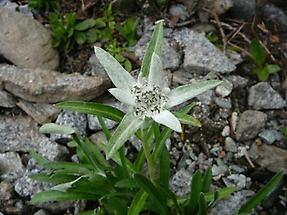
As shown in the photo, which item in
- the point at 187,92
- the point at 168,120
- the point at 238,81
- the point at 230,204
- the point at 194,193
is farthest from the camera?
the point at 238,81

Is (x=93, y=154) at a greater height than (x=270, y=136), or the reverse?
(x=93, y=154)

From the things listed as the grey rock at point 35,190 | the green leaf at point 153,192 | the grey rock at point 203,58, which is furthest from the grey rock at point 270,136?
the grey rock at point 35,190

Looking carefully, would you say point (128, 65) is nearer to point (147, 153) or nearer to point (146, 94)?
point (147, 153)

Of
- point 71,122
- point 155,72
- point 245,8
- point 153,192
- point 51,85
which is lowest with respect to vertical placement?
point 71,122

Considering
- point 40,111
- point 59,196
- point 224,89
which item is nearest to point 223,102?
point 224,89

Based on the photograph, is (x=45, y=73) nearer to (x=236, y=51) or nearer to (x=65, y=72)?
(x=65, y=72)

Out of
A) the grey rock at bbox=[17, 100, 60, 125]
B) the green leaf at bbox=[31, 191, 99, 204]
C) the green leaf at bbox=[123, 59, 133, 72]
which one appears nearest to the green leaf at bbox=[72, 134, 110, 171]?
the green leaf at bbox=[31, 191, 99, 204]
